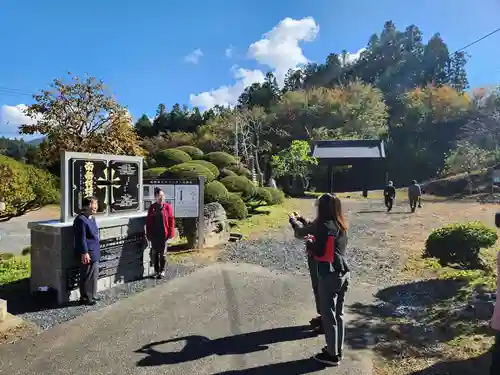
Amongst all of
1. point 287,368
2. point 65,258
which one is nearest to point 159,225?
point 65,258

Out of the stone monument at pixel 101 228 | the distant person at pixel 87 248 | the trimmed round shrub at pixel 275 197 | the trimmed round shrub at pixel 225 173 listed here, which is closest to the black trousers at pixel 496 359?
the distant person at pixel 87 248

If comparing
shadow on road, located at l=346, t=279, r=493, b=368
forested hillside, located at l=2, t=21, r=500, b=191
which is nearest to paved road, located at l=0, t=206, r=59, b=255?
forested hillside, located at l=2, t=21, r=500, b=191

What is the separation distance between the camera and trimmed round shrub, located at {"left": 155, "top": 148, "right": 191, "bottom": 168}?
60.5ft

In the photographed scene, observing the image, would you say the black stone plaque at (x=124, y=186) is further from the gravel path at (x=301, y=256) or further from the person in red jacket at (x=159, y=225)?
the gravel path at (x=301, y=256)

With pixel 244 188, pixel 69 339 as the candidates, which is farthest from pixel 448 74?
pixel 69 339

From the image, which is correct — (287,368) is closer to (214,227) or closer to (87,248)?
(87,248)

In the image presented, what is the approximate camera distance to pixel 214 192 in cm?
1338

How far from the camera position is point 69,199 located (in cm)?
541

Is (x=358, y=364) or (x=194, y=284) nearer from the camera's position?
(x=358, y=364)

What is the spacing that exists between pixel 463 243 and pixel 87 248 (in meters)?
6.25

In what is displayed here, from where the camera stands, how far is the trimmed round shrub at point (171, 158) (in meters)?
18.5

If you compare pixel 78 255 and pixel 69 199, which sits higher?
pixel 69 199

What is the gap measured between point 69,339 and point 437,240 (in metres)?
6.39

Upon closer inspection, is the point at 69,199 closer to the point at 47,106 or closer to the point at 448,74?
the point at 47,106
